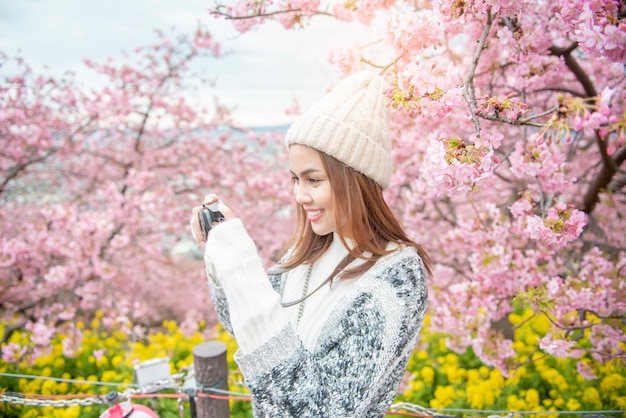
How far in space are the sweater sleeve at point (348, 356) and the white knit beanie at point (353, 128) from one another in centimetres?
42

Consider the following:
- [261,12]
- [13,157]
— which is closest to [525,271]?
[261,12]

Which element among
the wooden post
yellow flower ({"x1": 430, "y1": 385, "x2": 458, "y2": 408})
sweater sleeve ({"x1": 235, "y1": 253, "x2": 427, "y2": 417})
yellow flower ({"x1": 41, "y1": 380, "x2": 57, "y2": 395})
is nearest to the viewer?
sweater sleeve ({"x1": 235, "y1": 253, "x2": 427, "y2": 417})

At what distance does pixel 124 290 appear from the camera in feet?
22.6

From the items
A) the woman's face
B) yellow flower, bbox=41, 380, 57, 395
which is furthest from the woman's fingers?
yellow flower, bbox=41, 380, 57, 395

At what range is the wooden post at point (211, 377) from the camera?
6.99 feet

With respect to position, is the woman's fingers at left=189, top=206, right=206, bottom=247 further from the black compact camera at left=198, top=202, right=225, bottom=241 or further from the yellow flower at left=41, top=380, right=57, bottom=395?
the yellow flower at left=41, top=380, right=57, bottom=395

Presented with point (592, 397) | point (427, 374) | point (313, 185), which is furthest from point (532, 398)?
point (313, 185)

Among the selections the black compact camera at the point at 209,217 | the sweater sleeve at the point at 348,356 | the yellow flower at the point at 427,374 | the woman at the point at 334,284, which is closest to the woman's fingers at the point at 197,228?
the woman at the point at 334,284

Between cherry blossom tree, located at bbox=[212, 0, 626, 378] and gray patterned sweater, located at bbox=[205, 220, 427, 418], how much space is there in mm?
477

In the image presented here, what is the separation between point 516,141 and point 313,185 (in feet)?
5.44

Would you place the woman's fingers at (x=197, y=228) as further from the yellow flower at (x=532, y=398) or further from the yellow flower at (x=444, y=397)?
the yellow flower at (x=532, y=398)

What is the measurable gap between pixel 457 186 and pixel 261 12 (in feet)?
5.94

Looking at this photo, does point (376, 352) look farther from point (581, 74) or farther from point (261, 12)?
point (581, 74)

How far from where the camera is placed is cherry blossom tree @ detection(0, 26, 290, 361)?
4609 mm
